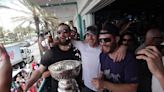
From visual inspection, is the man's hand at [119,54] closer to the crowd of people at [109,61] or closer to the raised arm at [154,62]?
the crowd of people at [109,61]

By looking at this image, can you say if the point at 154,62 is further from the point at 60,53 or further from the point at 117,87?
the point at 60,53

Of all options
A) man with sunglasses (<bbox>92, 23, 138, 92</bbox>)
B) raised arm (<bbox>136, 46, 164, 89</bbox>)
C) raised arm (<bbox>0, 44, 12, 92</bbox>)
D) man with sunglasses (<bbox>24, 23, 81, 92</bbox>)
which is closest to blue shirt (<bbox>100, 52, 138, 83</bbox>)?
man with sunglasses (<bbox>92, 23, 138, 92</bbox>)

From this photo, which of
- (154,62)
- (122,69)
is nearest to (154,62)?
(154,62)

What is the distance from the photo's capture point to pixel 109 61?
5.61 ft

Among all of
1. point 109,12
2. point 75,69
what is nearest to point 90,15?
point 109,12

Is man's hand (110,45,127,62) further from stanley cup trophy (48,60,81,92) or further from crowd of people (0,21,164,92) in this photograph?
stanley cup trophy (48,60,81,92)

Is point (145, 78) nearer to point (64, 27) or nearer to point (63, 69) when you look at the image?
point (64, 27)

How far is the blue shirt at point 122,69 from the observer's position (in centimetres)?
153

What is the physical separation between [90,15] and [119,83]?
830 cm

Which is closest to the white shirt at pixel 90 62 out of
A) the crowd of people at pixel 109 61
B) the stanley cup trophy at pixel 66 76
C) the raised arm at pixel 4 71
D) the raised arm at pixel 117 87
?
the crowd of people at pixel 109 61

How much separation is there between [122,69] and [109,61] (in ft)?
0.46

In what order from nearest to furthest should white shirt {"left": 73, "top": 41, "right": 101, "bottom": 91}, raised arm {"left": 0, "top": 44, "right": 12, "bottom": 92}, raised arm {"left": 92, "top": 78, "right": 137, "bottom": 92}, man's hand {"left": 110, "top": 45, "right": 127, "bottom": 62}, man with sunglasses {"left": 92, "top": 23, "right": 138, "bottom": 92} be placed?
1. raised arm {"left": 0, "top": 44, "right": 12, "bottom": 92}
2. raised arm {"left": 92, "top": 78, "right": 137, "bottom": 92}
3. man with sunglasses {"left": 92, "top": 23, "right": 138, "bottom": 92}
4. man's hand {"left": 110, "top": 45, "right": 127, "bottom": 62}
5. white shirt {"left": 73, "top": 41, "right": 101, "bottom": 91}

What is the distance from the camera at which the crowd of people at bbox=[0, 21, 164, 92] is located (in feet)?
2.71

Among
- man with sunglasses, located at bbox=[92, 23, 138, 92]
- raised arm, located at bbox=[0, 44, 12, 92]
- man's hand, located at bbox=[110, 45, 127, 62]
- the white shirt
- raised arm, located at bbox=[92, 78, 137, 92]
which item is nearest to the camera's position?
raised arm, located at bbox=[0, 44, 12, 92]
